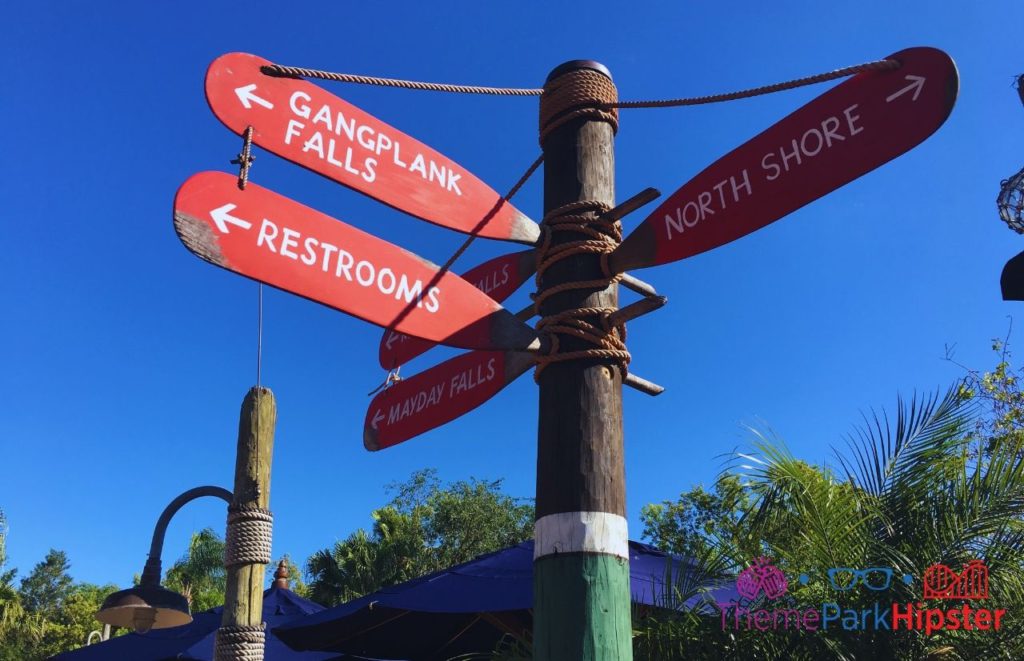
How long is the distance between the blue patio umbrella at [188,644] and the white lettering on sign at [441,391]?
4565 mm

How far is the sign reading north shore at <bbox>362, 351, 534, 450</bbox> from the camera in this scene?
112 inches

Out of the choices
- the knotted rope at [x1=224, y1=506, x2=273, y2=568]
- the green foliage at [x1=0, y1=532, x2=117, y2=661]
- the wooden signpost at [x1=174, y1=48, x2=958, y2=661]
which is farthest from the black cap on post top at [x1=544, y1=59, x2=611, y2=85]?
the green foliage at [x1=0, y1=532, x2=117, y2=661]

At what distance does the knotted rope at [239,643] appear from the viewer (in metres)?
3.43

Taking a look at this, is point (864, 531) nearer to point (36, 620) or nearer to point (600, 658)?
point (600, 658)

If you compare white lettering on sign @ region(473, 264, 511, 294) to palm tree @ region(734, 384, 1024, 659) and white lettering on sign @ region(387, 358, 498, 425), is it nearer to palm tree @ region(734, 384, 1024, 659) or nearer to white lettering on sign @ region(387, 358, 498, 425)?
white lettering on sign @ region(387, 358, 498, 425)

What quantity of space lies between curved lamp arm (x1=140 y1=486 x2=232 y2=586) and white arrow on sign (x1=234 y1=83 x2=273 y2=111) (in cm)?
253

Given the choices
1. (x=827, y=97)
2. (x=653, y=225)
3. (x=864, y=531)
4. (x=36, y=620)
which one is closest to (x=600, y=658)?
(x=653, y=225)

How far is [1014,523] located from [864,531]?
0.72 metres

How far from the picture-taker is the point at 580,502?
221cm

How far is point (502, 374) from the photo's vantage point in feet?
9.25

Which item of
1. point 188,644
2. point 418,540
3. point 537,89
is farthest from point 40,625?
point 537,89

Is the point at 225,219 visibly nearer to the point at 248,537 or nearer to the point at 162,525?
the point at 248,537

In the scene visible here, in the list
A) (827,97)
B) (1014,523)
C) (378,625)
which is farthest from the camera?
(378,625)

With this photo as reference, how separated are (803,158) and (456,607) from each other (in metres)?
4.01
